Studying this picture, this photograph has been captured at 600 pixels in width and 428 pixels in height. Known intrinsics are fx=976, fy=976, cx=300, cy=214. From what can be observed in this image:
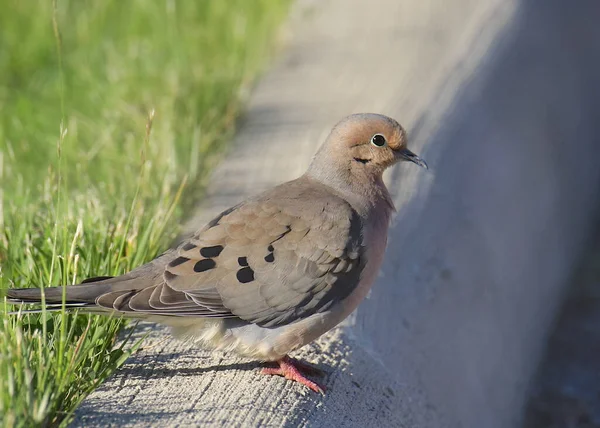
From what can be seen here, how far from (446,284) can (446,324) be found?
0.67 feet

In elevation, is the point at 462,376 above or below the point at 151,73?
below

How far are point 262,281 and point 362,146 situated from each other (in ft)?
2.76

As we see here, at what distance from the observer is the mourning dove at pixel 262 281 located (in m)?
3.56

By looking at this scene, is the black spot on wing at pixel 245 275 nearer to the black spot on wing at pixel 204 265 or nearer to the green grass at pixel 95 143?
the black spot on wing at pixel 204 265

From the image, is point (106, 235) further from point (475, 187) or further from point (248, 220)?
point (475, 187)

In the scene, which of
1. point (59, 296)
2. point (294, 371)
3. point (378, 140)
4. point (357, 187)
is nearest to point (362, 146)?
point (378, 140)

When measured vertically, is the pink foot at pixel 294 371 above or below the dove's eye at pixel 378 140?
below

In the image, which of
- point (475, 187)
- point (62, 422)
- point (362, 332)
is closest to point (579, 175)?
point (475, 187)

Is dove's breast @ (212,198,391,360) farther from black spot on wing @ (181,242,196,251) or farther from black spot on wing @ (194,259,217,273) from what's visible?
black spot on wing @ (181,242,196,251)

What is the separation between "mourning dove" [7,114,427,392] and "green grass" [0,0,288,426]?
0.75ft

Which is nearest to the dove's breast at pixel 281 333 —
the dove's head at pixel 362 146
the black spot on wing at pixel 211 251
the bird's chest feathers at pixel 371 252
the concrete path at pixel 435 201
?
the bird's chest feathers at pixel 371 252

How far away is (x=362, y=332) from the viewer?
4.14m

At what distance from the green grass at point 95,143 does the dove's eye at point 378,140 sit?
0.88 metres

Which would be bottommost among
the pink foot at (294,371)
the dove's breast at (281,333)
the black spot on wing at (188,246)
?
the pink foot at (294,371)
